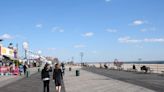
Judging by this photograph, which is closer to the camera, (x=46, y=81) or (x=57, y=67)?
(x=57, y=67)

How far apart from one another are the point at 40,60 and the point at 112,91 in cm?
10093

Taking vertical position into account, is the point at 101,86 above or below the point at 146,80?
below

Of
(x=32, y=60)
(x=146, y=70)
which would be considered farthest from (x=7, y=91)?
(x=32, y=60)

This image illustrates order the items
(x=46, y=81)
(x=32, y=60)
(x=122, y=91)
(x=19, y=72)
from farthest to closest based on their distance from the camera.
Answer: (x=32, y=60), (x=19, y=72), (x=122, y=91), (x=46, y=81)

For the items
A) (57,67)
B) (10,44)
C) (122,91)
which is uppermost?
(10,44)

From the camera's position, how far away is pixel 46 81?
61.7 ft

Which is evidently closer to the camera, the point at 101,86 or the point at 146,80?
the point at 101,86

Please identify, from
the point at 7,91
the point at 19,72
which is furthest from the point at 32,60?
the point at 7,91

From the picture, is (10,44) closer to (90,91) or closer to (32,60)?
(32,60)

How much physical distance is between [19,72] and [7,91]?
30.8 metres

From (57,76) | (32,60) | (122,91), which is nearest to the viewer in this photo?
(57,76)

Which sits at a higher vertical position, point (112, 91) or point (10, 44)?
point (10, 44)

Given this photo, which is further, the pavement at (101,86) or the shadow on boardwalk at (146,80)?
the shadow on boardwalk at (146,80)

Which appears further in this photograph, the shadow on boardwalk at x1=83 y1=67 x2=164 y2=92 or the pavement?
the shadow on boardwalk at x1=83 y1=67 x2=164 y2=92
